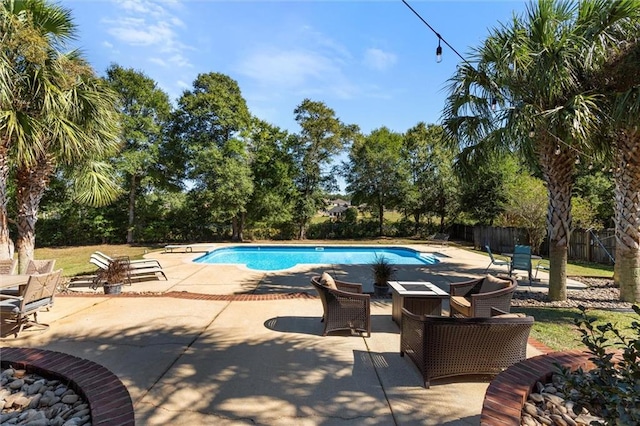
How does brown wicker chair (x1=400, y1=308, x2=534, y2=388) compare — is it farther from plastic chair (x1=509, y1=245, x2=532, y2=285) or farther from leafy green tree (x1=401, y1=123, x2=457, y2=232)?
leafy green tree (x1=401, y1=123, x2=457, y2=232)

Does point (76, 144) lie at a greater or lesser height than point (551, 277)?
greater

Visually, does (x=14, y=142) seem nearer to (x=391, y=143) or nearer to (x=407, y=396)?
(x=407, y=396)

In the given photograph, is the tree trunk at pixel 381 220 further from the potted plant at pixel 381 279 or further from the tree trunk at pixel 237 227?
the potted plant at pixel 381 279

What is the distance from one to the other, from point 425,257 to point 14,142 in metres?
13.8

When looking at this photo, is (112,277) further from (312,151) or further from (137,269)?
(312,151)

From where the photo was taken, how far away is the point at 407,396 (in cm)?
306

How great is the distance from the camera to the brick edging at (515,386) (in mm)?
2426

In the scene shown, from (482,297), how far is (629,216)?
15.2 feet

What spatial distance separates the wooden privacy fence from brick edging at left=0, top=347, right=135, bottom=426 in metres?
13.3

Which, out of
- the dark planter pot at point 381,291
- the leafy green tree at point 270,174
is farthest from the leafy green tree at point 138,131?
the dark planter pot at point 381,291

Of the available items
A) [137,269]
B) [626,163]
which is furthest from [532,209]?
[137,269]

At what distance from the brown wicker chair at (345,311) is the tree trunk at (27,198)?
6.77 m

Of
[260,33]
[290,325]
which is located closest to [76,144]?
[260,33]

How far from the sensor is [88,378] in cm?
315
